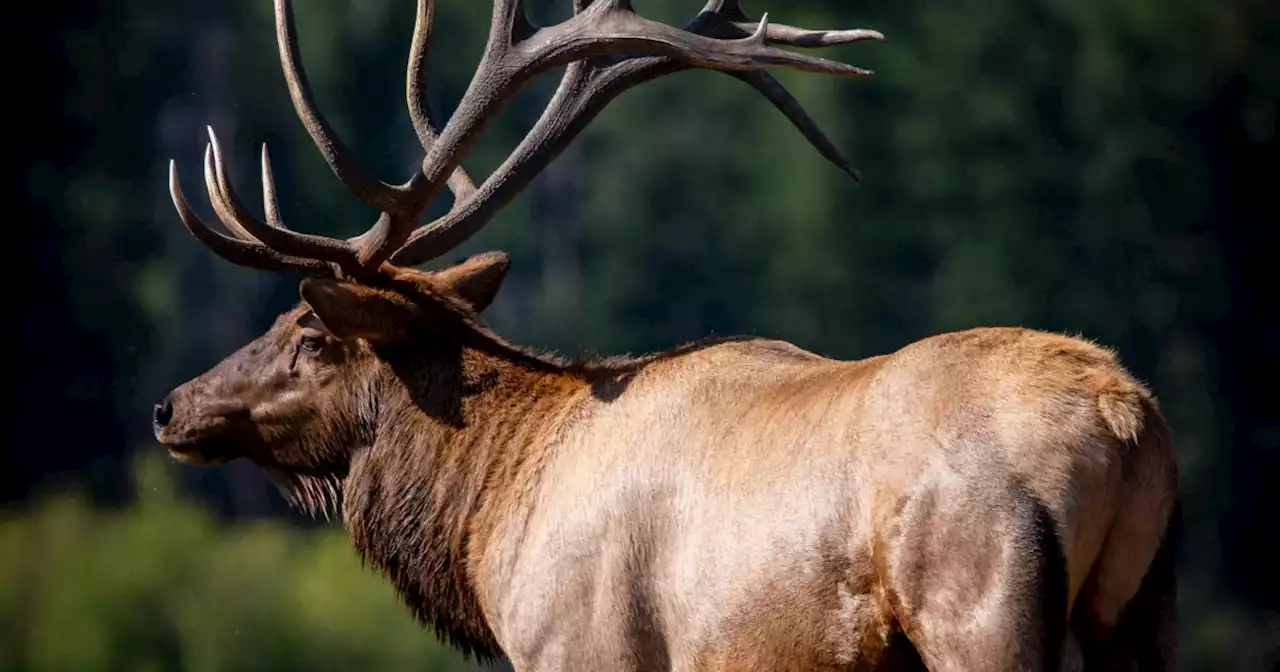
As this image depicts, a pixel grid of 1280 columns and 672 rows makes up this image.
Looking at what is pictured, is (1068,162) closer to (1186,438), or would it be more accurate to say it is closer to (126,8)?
(1186,438)

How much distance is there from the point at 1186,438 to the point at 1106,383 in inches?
1044

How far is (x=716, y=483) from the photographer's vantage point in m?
5.75

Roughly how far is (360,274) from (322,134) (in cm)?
52

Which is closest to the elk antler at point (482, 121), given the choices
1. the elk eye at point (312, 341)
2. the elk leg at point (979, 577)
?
the elk eye at point (312, 341)

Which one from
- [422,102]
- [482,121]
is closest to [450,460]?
[482,121]

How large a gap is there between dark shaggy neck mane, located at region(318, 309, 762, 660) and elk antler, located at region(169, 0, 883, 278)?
1.39 ft

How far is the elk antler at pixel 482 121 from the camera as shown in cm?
673

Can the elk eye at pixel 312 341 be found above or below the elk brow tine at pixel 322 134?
below

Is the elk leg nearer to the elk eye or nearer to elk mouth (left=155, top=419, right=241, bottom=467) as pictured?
the elk eye

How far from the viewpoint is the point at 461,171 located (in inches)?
298

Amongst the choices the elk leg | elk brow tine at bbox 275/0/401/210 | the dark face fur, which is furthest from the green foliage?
the elk leg

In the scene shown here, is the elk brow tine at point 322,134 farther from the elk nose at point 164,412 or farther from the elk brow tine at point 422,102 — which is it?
the elk nose at point 164,412

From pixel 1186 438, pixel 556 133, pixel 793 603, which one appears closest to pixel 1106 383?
pixel 793 603

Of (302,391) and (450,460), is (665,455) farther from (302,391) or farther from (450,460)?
(302,391)
